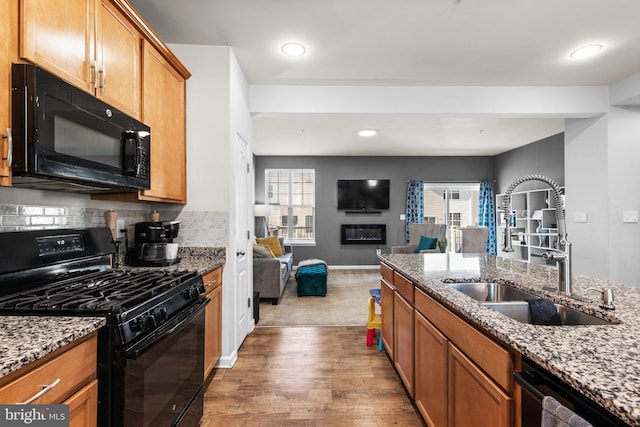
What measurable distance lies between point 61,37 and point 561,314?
239 centimetres

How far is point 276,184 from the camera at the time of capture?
7.43 m

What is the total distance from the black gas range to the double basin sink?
1349mm

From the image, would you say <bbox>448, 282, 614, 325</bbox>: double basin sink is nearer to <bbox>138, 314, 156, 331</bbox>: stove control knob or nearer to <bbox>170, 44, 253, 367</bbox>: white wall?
<bbox>138, 314, 156, 331</bbox>: stove control knob

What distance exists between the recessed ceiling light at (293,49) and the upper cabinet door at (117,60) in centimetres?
111

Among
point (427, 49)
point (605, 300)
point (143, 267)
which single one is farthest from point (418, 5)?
point (143, 267)

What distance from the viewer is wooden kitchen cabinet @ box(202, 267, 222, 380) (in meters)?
2.13

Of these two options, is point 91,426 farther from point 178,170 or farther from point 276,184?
point 276,184

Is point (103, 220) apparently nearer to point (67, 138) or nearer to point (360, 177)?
point (67, 138)

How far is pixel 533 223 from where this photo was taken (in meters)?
5.86

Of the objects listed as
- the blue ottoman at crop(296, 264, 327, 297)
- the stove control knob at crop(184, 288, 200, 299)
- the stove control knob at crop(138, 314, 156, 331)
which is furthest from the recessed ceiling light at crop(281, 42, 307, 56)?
the blue ottoman at crop(296, 264, 327, 297)

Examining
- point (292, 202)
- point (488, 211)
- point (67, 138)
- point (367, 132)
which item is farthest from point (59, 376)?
point (488, 211)

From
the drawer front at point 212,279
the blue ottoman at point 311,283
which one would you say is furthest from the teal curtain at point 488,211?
the drawer front at point 212,279

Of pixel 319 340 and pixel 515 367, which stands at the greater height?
pixel 515 367

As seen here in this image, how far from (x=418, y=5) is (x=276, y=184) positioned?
560 centimetres
